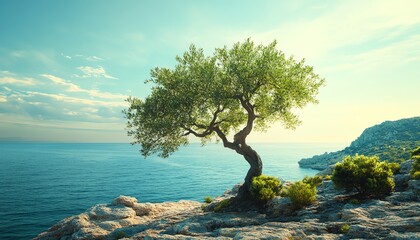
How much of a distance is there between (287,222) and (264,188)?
6.74 meters

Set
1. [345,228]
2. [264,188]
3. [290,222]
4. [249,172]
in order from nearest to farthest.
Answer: [345,228]
[290,222]
[264,188]
[249,172]

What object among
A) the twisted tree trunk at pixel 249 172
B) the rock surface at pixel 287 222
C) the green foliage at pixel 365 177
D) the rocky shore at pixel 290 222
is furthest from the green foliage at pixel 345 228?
the twisted tree trunk at pixel 249 172

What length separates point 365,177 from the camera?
23.3 metres

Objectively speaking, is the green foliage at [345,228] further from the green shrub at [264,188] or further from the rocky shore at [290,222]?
the green shrub at [264,188]

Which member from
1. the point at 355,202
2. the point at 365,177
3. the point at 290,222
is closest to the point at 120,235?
the point at 290,222

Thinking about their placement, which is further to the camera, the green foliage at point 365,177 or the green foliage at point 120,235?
the green foliage at point 120,235

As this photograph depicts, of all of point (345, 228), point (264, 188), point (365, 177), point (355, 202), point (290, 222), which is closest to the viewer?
point (345, 228)

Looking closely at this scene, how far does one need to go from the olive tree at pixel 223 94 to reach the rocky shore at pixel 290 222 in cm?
660

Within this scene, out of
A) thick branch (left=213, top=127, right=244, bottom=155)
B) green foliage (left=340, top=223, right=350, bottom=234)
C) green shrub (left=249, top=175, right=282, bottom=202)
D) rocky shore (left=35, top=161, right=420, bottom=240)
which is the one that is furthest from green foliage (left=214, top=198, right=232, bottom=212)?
green foliage (left=340, top=223, right=350, bottom=234)

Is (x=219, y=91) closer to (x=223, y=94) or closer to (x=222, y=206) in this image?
(x=223, y=94)

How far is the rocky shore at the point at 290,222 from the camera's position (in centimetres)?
1642

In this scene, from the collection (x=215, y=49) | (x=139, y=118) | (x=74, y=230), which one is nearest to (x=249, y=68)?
(x=215, y=49)

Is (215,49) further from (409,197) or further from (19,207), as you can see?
(19,207)

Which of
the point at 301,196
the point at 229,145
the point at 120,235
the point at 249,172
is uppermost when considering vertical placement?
the point at 229,145
